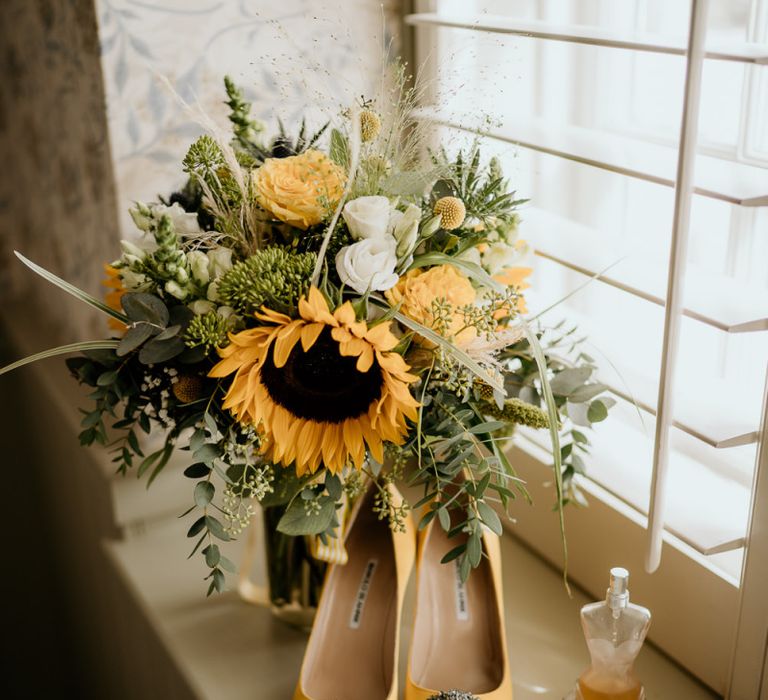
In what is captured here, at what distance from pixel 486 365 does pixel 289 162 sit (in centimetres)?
23

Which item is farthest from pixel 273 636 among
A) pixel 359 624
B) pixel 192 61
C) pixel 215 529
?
pixel 192 61

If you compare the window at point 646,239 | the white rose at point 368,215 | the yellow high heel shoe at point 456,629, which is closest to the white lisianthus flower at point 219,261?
the white rose at point 368,215

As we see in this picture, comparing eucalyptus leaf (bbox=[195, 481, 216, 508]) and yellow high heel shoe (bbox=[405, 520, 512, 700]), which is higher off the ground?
eucalyptus leaf (bbox=[195, 481, 216, 508])

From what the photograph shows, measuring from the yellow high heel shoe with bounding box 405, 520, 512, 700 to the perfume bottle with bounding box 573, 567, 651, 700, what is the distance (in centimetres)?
8

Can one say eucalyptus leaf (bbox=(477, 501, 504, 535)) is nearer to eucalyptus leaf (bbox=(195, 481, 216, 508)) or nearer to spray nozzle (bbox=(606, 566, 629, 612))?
spray nozzle (bbox=(606, 566, 629, 612))

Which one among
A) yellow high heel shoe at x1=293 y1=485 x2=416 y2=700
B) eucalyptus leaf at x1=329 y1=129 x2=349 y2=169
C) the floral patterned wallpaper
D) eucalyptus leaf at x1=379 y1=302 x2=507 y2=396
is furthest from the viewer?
the floral patterned wallpaper

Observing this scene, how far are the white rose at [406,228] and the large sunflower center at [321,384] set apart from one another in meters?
0.10

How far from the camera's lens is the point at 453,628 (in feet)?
2.79

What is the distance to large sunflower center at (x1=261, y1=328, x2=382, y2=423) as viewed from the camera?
0.66 meters

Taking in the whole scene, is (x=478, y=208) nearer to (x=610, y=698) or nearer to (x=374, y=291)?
(x=374, y=291)

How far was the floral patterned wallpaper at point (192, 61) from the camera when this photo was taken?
3.26 ft

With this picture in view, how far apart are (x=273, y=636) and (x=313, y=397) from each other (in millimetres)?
407

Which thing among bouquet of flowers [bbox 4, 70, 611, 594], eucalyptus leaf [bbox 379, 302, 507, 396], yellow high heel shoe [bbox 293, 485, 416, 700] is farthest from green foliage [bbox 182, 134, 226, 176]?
yellow high heel shoe [bbox 293, 485, 416, 700]

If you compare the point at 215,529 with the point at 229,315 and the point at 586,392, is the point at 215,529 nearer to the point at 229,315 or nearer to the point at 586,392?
the point at 229,315
